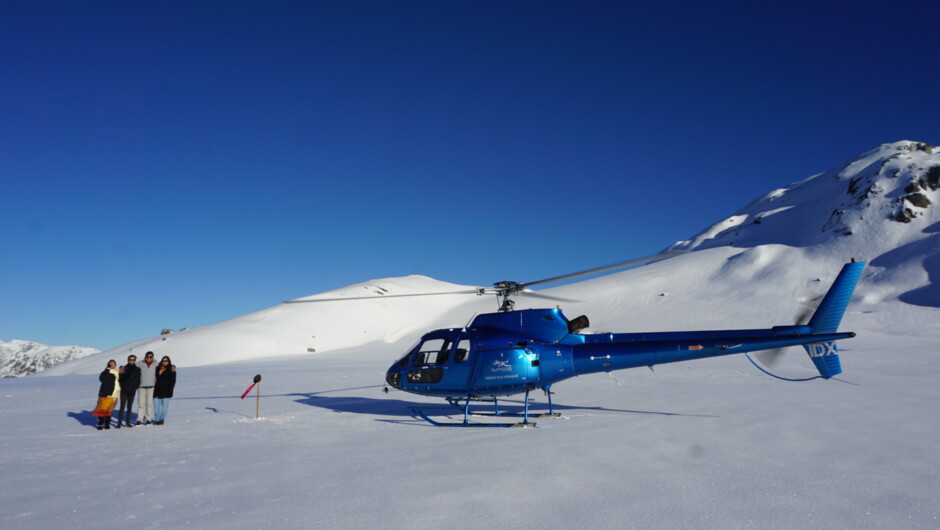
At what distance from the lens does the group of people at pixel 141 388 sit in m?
11.1

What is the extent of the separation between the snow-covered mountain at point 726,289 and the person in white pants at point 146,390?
3659 centimetres

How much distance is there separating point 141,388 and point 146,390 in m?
0.11

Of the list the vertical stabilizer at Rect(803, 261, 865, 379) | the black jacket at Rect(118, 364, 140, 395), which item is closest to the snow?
the black jacket at Rect(118, 364, 140, 395)

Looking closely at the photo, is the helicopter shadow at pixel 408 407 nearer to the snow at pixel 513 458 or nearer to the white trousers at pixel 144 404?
the snow at pixel 513 458

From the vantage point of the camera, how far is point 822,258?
58812 millimetres

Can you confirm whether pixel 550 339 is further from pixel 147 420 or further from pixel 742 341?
pixel 147 420

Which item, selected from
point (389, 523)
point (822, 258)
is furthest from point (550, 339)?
point (822, 258)

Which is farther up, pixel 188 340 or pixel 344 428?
pixel 188 340

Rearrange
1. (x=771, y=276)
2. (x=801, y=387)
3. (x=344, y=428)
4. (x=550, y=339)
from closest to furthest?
(x=344, y=428) → (x=550, y=339) → (x=801, y=387) → (x=771, y=276)

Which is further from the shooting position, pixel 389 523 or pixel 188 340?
pixel 188 340

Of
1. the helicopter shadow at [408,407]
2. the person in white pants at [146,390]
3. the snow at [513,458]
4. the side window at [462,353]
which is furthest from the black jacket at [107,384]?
the side window at [462,353]

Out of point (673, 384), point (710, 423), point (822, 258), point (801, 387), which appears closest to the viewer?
point (710, 423)

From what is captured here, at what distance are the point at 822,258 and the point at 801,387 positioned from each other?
53655 millimetres

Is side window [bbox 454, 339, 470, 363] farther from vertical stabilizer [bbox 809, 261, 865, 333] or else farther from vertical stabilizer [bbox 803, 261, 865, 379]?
vertical stabilizer [bbox 809, 261, 865, 333]
